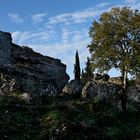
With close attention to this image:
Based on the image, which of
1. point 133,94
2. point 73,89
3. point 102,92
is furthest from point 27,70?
point 133,94

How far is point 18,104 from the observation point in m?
32.4

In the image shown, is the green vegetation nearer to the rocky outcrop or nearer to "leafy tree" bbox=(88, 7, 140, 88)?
the rocky outcrop

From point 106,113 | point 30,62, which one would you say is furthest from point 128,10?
point 106,113

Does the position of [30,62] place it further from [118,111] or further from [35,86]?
[118,111]

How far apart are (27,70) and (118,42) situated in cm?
1265

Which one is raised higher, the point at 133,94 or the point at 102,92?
the point at 102,92

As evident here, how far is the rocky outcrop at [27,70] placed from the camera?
Result: 38.5 metres

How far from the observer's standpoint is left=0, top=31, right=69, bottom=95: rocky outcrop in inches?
1517

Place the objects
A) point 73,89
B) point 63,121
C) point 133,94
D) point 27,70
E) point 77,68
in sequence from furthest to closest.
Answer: point 77,68 → point 133,94 → point 27,70 → point 73,89 → point 63,121

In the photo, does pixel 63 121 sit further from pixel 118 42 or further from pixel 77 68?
pixel 77 68

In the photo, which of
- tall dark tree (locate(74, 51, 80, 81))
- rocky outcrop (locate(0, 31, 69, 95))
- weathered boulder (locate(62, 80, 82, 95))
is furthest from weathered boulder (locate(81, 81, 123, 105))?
tall dark tree (locate(74, 51, 80, 81))

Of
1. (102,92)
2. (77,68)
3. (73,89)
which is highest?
(77,68)

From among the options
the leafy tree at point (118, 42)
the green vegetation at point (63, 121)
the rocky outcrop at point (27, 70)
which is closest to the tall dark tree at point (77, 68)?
the rocky outcrop at point (27, 70)

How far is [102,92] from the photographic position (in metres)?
42.2
